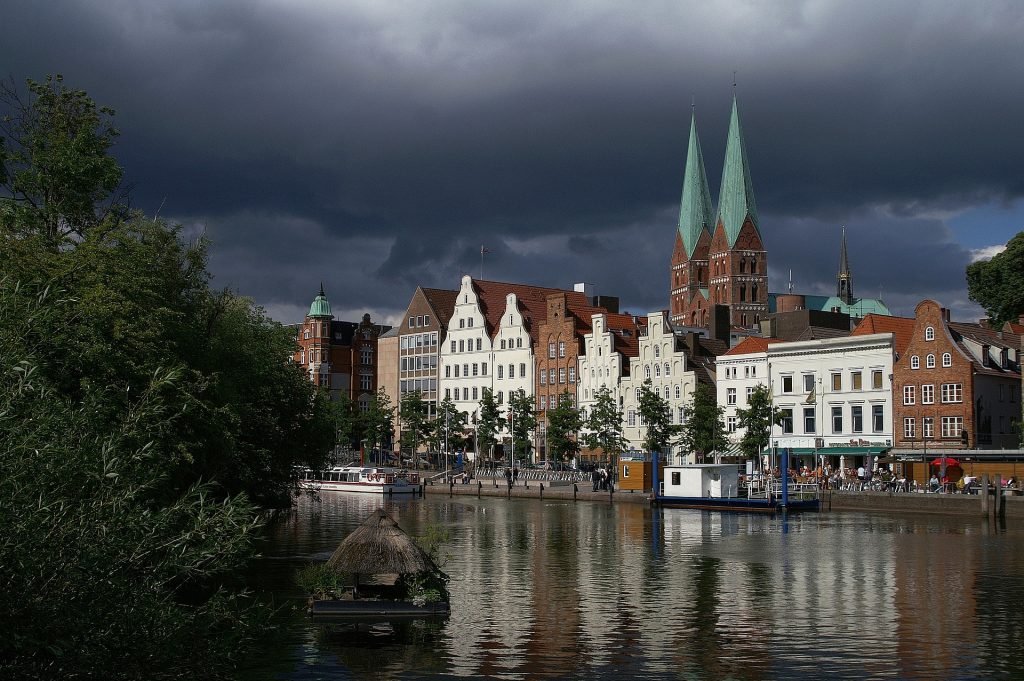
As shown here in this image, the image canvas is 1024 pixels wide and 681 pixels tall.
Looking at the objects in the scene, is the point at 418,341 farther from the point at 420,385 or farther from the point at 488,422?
the point at 488,422

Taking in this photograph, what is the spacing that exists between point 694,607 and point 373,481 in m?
81.1

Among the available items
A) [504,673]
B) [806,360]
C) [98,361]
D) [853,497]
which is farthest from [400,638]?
[806,360]

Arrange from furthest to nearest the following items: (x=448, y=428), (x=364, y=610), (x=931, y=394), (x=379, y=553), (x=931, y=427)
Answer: (x=448, y=428) → (x=931, y=394) → (x=931, y=427) → (x=364, y=610) → (x=379, y=553)

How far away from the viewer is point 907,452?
3947 inches

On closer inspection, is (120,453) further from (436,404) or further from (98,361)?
(436,404)

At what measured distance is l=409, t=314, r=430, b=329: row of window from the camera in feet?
538

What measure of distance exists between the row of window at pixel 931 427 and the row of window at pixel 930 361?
4.35 meters

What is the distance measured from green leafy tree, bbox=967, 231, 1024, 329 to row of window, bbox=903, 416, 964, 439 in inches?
787

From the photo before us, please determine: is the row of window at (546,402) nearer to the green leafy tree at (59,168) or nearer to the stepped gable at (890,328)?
the stepped gable at (890,328)

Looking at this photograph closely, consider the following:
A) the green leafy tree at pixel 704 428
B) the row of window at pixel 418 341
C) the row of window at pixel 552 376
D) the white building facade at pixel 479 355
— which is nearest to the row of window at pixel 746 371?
the green leafy tree at pixel 704 428

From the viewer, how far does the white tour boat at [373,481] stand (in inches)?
4537

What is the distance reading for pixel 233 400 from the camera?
40812 mm

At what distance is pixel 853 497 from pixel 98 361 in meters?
66.1

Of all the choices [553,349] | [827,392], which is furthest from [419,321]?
[827,392]
